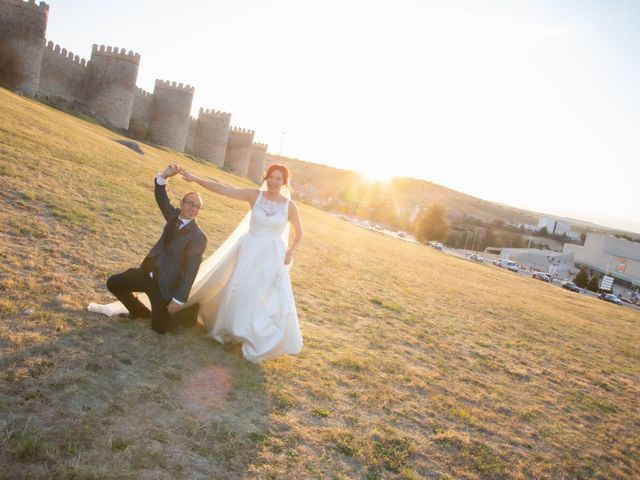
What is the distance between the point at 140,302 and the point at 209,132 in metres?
53.0

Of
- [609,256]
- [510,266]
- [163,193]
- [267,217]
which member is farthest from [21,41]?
[609,256]

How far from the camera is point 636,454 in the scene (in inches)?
269

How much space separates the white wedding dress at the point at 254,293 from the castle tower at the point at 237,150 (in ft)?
185

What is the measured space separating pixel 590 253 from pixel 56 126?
99.9 metres

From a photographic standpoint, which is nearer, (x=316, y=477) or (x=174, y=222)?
(x=316, y=477)

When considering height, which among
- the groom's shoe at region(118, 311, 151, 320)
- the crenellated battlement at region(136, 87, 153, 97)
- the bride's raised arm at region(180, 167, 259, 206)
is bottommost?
the groom's shoe at region(118, 311, 151, 320)

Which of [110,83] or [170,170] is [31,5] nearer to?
[110,83]

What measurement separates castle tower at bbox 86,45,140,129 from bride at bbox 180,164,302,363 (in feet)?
132

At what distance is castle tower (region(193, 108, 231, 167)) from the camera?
185 feet

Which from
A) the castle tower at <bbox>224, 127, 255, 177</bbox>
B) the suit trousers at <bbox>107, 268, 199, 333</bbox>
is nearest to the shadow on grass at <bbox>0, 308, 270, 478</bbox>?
the suit trousers at <bbox>107, 268, 199, 333</bbox>

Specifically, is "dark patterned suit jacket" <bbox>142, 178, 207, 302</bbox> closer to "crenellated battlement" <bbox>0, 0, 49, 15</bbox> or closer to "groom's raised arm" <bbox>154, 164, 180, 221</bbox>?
"groom's raised arm" <bbox>154, 164, 180, 221</bbox>

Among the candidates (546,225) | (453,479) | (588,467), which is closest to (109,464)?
(453,479)

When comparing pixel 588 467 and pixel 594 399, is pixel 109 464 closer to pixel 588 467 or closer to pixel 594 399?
pixel 588 467

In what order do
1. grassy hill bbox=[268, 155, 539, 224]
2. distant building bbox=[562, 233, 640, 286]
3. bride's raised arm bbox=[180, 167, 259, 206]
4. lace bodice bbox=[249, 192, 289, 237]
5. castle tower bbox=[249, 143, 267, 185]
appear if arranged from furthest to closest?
grassy hill bbox=[268, 155, 539, 224] < distant building bbox=[562, 233, 640, 286] < castle tower bbox=[249, 143, 267, 185] < bride's raised arm bbox=[180, 167, 259, 206] < lace bodice bbox=[249, 192, 289, 237]
